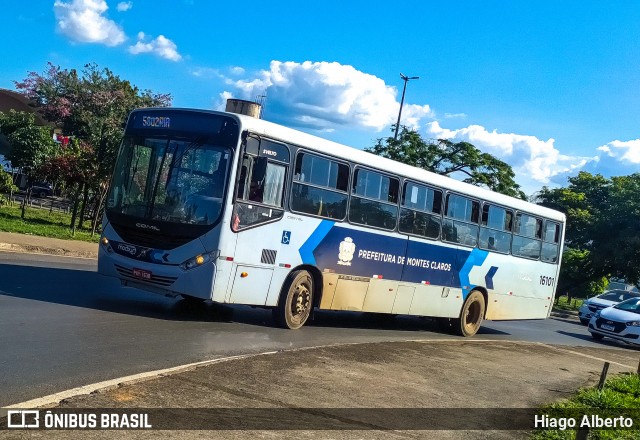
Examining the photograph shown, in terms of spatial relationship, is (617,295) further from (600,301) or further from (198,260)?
(198,260)

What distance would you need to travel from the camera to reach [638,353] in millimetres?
19938

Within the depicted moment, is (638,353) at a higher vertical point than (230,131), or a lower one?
lower

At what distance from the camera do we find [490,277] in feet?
58.1

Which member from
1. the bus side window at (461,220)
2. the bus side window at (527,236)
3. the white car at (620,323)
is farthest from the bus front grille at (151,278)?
the white car at (620,323)

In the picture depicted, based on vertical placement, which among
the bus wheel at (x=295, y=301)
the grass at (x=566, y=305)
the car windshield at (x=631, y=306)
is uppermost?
the car windshield at (x=631, y=306)

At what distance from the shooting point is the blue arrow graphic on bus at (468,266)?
55.1 feet

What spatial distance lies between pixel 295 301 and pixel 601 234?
3611cm

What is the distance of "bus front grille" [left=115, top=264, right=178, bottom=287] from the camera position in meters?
11.2

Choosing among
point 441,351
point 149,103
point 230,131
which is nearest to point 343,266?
point 441,351

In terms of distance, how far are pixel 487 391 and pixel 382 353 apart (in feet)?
7.11

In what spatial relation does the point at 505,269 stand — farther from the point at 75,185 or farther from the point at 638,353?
the point at 75,185

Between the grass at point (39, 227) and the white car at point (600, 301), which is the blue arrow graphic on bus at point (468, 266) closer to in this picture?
the grass at point (39, 227)

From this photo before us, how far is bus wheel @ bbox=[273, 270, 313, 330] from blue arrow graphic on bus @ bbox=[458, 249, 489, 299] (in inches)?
204

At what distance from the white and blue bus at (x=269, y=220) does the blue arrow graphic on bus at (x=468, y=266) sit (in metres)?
0.78
